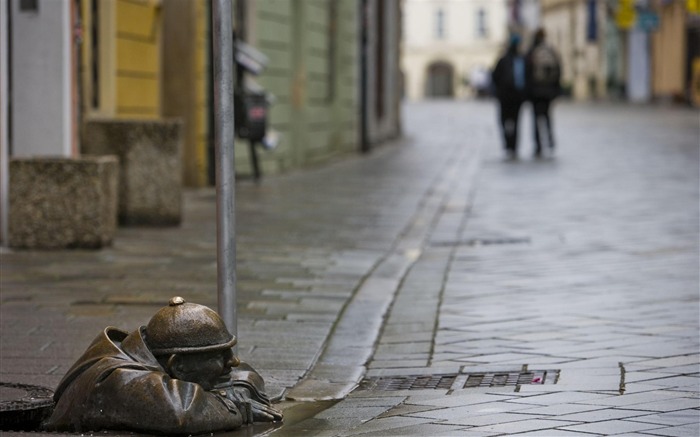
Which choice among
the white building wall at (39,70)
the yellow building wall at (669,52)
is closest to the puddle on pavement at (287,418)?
the white building wall at (39,70)

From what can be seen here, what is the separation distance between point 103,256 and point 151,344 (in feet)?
15.5

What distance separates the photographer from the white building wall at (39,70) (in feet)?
36.3

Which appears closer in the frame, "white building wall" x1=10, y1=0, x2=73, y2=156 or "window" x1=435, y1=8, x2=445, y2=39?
"white building wall" x1=10, y1=0, x2=73, y2=156

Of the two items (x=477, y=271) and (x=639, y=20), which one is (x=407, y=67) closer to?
(x=639, y=20)

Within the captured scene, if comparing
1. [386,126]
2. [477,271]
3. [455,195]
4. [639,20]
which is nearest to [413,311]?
[477,271]

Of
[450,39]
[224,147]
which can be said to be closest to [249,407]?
[224,147]

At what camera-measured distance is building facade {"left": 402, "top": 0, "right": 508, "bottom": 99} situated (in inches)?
3620

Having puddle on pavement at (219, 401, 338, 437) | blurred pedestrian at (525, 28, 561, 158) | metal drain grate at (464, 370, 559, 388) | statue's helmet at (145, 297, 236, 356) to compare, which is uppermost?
blurred pedestrian at (525, 28, 561, 158)

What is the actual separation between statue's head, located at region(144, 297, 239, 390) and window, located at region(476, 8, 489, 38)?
3462 inches

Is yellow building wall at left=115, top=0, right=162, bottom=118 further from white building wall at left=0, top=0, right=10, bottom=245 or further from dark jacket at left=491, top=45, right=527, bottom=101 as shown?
dark jacket at left=491, top=45, right=527, bottom=101

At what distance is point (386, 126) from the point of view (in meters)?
28.4

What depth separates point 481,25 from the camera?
92.2m

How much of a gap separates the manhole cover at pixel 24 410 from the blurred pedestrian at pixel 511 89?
55.1 feet

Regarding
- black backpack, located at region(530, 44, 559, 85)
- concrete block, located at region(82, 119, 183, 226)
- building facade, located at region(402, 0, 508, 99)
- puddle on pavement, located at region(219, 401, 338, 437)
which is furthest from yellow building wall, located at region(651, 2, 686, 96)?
puddle on pavement, located at region(219, 401, 338, 437)
